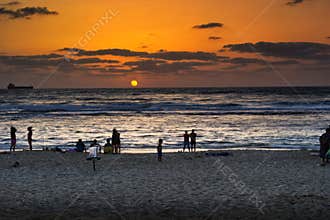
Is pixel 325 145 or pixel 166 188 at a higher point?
pixel 325 145

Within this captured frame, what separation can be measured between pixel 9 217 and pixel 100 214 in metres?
2.20

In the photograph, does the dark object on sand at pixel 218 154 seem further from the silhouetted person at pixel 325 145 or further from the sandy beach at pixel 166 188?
the silhouetted person at pixel 325 145

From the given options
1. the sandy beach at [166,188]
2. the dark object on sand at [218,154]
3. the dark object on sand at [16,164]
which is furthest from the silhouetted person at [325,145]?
the dark object on sand at [16,164]

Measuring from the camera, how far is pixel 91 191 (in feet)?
41.4

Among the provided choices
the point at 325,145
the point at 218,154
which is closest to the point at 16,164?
the point at 218,154

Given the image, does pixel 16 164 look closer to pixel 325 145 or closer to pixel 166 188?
pixel 166 188

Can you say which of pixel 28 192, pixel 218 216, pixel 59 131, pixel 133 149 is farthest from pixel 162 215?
pixel 59 131

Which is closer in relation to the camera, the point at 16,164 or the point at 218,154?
the point at 16,164

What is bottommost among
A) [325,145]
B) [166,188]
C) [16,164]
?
[166,188]

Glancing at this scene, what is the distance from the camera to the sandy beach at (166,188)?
10508mm

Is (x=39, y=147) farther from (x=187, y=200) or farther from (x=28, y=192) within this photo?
(x=187, y=200)

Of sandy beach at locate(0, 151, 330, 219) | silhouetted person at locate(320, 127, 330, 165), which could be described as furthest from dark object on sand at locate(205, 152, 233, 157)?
silhouetted person at locate(320, 127, 330, 165)

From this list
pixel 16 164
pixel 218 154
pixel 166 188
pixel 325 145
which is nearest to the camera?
pixel 166 188

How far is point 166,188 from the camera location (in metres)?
12.9
